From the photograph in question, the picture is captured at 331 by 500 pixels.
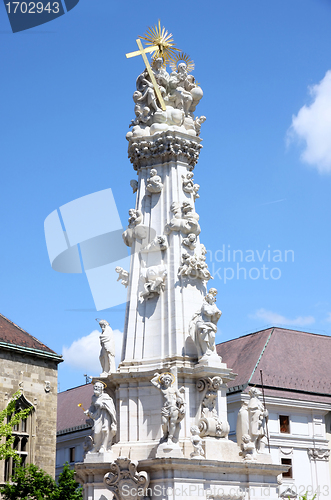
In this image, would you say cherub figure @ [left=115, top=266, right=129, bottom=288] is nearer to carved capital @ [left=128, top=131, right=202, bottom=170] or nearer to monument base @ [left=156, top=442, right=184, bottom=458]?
carved capital @ [left=128, top=131, right=202, bottom=170]

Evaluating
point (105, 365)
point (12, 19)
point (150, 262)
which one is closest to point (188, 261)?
point (150, 262)

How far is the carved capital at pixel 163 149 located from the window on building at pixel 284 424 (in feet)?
85.1

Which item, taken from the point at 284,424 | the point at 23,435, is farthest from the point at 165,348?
the point at 284,424

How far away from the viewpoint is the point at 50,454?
125ft

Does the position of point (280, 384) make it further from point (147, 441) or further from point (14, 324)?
point (147, 441)

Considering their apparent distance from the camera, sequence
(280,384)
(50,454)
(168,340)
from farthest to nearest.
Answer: (280,384) < (50,454) < (168,340)

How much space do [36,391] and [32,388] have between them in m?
0.30

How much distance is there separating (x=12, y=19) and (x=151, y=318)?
929 centimetres

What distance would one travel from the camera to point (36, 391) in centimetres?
3881

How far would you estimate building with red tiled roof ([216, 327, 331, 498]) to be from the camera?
43625mm

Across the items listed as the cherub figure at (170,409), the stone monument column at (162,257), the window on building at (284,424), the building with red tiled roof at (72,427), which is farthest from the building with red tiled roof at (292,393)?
the cherub figure at (170,409)

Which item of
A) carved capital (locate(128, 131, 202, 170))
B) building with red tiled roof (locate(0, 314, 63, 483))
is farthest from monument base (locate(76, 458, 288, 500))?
building with red tiled roof (locate(0, 314, 63, 483))

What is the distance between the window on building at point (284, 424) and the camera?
145 feet

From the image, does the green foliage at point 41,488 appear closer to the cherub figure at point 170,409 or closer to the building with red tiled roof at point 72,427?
the cherub figure at point 170,409
